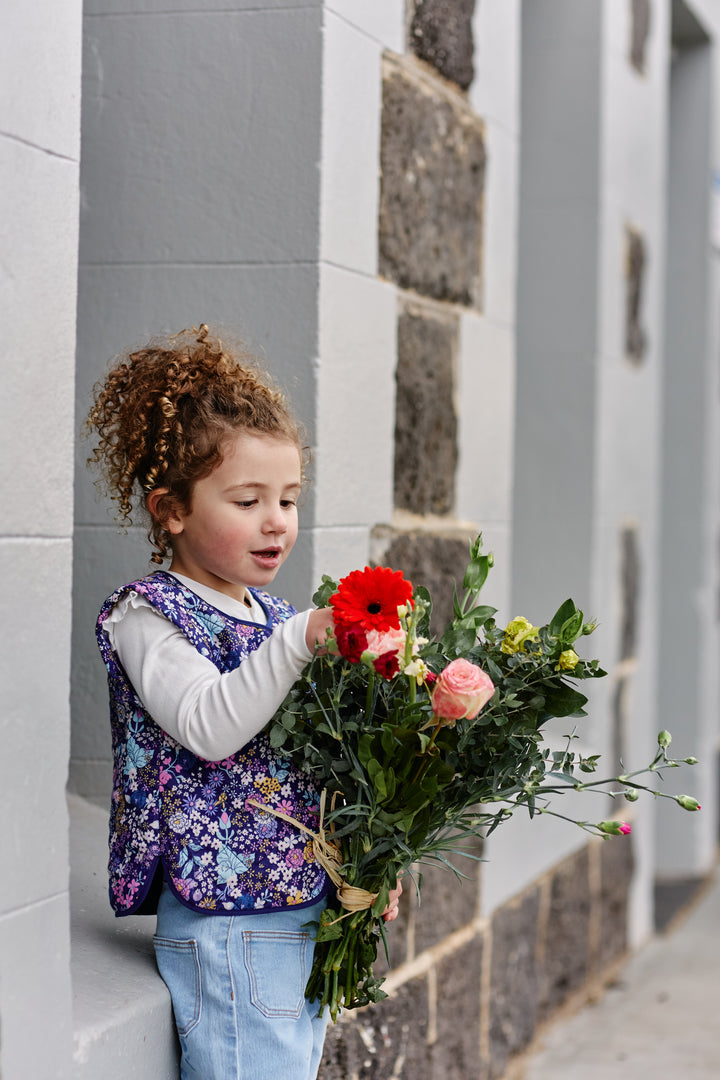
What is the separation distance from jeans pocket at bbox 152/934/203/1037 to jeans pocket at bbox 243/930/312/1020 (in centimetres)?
8

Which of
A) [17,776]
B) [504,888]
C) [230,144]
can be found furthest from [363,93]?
[504,888]

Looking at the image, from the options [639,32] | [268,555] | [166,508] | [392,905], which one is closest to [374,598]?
[268,555]

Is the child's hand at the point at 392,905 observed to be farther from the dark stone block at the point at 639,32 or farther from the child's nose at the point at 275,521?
the dark stone block at the point at 639,32

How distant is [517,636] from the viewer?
5.68 feet

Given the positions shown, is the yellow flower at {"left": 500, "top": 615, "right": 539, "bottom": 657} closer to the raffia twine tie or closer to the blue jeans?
the raffia twine tie

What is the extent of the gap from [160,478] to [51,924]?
22.8 inches

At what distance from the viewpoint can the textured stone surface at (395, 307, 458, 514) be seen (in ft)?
8.90

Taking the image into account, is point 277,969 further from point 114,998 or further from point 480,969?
point 480,969

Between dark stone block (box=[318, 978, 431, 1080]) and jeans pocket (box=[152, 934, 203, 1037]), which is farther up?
jeans pocket (box=[152, 934, 203, 1037])

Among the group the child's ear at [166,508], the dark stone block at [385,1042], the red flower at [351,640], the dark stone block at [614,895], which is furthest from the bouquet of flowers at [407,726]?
the dark stone block at [614,895]

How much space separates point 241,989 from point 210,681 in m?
0.41

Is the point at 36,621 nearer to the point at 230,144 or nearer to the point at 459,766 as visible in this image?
the point at 459,766

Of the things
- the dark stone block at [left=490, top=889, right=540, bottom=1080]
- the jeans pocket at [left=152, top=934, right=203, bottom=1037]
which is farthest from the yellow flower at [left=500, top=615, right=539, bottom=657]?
the dark stone block at [left=490, top=889, right=540, bottom=1080]

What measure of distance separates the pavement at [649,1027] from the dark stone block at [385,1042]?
777mm
